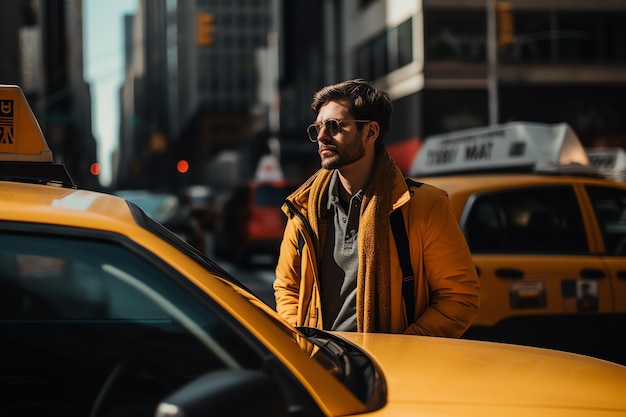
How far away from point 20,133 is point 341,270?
1315 mm

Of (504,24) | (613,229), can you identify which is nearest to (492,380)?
(613,229)

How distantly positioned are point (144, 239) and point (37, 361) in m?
0.39

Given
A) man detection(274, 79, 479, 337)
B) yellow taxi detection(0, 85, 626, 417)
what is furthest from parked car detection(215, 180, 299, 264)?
yellow taxi detection(0, 85, 626, 417)

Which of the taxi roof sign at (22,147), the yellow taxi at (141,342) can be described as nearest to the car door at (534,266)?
the taxi roof sign at (22,147)

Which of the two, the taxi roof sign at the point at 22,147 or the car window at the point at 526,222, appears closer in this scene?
the taxi roof sign at the point at 22,147

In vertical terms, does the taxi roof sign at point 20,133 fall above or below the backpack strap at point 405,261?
above

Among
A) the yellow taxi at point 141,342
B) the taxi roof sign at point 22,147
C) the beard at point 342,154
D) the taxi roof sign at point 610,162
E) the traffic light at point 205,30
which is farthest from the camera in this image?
the traffic light at point 205,30

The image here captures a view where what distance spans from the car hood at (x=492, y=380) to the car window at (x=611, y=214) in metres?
3.66

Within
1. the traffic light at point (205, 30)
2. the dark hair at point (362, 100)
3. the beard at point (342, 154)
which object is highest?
the traffic light at point (205, 30)

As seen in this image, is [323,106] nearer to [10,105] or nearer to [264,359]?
[10,105]

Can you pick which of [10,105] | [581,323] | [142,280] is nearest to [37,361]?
[142,280]

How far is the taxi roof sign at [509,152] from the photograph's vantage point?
7.83m

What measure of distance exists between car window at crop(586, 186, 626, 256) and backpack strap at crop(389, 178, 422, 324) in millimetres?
3208

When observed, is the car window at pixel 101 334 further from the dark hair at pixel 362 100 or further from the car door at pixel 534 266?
the car door at pixel 534 266
